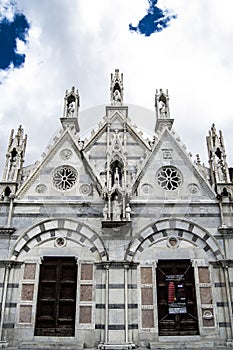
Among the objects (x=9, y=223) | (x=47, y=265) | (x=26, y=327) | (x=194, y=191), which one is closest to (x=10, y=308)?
(x=26, y=327)

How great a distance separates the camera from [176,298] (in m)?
12.1

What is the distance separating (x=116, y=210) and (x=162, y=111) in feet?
20.2

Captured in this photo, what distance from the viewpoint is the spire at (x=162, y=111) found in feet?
51.9

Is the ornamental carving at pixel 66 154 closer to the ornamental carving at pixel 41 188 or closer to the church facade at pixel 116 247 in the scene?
the church facade at pixel 116 247

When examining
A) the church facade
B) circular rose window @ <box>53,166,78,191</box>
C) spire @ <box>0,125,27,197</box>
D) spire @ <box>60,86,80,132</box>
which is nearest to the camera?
the church facade

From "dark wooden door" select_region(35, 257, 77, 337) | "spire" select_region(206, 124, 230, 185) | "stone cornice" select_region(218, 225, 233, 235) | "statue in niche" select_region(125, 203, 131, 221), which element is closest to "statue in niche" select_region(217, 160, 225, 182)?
"spire" select_region(206, 124, 230, 185)

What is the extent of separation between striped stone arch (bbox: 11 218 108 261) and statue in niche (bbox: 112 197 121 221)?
3.38ft

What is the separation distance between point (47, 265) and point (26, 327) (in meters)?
2.18

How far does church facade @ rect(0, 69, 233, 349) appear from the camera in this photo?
1171cm

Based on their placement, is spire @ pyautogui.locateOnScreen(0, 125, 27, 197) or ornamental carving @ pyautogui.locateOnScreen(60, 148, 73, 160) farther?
ornamental carving @ pyautogui.locateOnScreen(60, 148, 73, 160)

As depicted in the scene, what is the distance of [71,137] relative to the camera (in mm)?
15109

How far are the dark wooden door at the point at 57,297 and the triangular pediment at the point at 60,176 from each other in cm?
275

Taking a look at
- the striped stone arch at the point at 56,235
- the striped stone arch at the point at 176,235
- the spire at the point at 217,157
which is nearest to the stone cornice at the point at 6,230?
the striped stone arch at the point at 56,235

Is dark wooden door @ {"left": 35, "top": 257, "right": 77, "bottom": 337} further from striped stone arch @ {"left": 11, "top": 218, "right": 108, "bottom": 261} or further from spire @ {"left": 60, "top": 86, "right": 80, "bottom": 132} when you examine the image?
spire @ {"left": 60, "top": 86, "right": 80, "bottom": 132}
